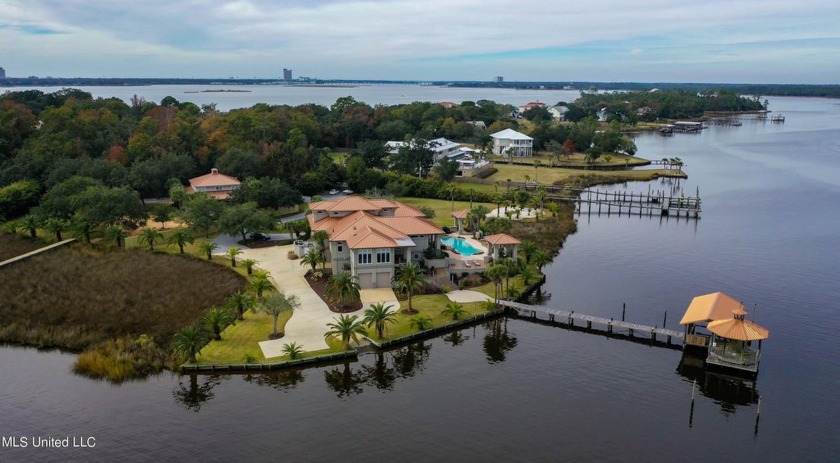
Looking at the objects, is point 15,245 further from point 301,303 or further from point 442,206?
point 442,206

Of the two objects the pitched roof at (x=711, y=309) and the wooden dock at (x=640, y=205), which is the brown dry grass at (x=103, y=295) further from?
the wooden dock at (x=640, y=205)

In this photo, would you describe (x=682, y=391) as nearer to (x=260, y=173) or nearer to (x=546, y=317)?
(x=546, y=317)

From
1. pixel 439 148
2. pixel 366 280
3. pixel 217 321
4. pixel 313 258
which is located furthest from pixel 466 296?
pixel 439 148

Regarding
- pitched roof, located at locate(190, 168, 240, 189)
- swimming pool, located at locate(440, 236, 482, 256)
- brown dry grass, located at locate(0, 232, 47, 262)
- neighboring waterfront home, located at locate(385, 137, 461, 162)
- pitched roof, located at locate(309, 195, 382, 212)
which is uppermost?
neighboring waterfront home, located at locate(385, 137, 461, 162)

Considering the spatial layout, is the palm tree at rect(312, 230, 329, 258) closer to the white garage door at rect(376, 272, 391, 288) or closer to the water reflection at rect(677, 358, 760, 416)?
the white garage door at rect(376, 272, 391, 288)

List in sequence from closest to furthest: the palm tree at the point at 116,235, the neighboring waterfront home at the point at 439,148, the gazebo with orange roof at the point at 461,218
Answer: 1. the palm tree at the point at 116,235
2. the gazebo with orange roof at the point at 461,218
3. the neighboring waterfront home at the point at 439,148

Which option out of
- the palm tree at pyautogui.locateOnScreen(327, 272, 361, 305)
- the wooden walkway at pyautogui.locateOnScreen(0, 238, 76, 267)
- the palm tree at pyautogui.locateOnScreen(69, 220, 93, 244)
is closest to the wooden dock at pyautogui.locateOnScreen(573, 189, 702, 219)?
the palm tree at pyautogui.locateOnScreen(327, 272, 361, 305)

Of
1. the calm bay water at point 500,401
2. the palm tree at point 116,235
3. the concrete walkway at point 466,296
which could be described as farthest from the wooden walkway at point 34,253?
the concrete walkway at point 466,296
